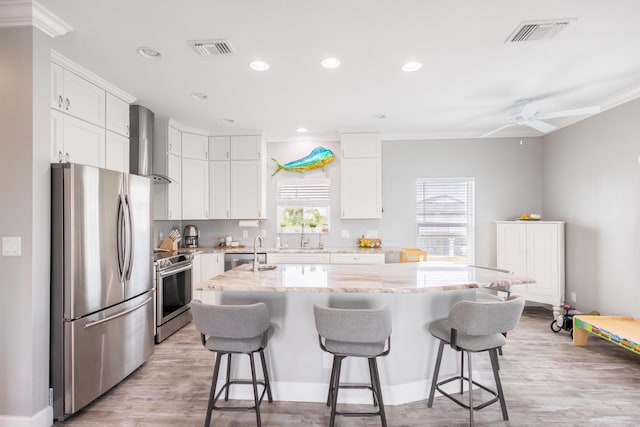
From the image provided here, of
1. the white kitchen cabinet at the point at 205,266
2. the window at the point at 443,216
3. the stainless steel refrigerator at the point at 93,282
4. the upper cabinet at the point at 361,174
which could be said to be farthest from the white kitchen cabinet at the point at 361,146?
the stainless steel refrigerator at the point at 93,282

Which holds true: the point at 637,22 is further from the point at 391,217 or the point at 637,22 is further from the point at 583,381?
the point at 391,217

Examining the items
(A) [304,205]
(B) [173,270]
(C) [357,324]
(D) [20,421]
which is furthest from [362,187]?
(D) [20,421]

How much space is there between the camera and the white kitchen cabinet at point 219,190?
15.8 feet

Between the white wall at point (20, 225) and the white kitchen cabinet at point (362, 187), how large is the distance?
3529mm

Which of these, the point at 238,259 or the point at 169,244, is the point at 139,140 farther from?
the point at 238,259

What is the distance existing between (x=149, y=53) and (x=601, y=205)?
5.04 metres

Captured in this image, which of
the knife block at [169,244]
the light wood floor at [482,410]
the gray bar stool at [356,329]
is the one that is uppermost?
the knife block at [169,244]

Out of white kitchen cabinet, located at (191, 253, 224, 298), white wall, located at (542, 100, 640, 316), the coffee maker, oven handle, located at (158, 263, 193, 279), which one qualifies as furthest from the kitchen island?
the coffee maker

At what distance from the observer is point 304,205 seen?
5.12 m

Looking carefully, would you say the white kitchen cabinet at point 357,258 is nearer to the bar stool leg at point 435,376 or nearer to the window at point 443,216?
the window at point 443,216

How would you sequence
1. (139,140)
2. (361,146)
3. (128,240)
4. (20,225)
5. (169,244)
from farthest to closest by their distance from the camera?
(361,146) < (169,244) < (139,140) < (128,240) < (20,225)

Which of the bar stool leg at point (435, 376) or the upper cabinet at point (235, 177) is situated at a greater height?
the upper cabinet at point (235, 177)

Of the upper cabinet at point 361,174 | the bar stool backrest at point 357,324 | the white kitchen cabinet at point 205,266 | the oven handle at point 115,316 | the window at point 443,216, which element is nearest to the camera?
the bar stool backrest at point 357,324

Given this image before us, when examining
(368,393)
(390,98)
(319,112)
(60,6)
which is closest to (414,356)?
(368,393)
